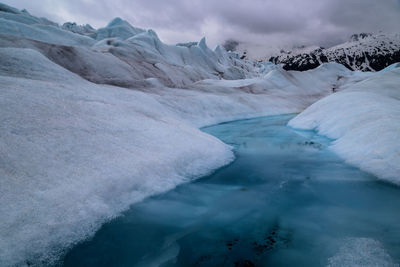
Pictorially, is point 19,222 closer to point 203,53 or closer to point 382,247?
point 382,247

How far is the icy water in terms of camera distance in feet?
7.18

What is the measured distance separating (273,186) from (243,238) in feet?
5.50

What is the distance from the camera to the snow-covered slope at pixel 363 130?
12.9 ft

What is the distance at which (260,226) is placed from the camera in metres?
2.80

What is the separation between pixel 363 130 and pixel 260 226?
4287 mm

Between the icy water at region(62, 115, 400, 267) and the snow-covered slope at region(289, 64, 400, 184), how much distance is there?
33 cm

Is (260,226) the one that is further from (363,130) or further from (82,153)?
(363,130)

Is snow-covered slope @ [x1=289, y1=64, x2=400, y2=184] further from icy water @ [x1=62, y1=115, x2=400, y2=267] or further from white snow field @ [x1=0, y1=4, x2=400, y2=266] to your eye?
icy water @ [x1=62, y1=115, x2=400, y2=267]

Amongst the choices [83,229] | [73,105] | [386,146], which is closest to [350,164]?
[386,146]

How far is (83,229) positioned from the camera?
228cm

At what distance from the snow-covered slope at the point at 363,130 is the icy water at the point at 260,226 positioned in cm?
33

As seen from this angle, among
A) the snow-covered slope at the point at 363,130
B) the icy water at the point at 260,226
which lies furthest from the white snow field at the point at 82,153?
the icy water at the point at 260,226

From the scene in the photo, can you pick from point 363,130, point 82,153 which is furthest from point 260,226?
point 363,130

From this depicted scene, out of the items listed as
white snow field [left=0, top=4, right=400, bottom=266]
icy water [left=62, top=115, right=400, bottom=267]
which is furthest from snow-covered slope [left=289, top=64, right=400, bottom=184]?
icy water [left=62, top=115, right=400, bottom=267]
